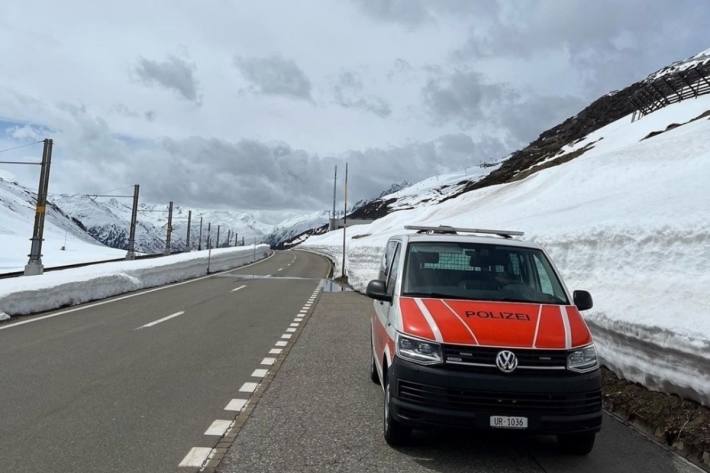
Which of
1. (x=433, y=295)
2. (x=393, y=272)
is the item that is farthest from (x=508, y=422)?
(x=393, y=272)

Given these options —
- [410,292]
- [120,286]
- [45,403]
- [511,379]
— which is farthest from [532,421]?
[120,286]

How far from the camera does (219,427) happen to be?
5090mm

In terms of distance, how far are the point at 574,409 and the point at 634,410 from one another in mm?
2142

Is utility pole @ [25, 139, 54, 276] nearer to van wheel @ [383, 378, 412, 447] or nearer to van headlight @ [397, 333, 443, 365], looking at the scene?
van wheel @ [383, 378, 412, 447]

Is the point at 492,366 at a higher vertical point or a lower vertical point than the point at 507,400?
higher

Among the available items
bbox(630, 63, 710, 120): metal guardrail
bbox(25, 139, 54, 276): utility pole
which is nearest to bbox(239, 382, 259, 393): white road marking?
bbox(25, 139, 54, 276): utility pole

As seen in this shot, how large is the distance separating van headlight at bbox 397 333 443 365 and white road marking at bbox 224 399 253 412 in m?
2.21

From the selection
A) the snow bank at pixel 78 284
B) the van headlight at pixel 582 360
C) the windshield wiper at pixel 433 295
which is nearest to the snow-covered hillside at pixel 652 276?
the van headlight at pixel 582 360

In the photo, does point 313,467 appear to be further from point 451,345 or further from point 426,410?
point 451,345

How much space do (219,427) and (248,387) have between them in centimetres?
154

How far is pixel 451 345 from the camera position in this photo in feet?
14.0

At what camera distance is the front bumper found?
4.14 metres

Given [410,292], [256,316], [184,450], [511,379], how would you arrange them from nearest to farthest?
[511,379]
[184,450]
[410,292]
[256,316]

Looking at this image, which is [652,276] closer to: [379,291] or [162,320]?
[379,291]
